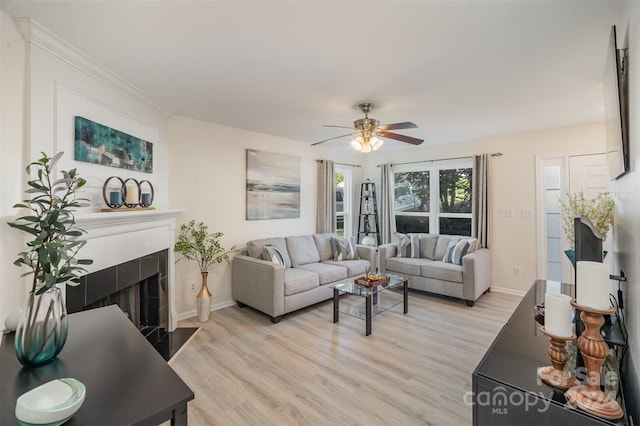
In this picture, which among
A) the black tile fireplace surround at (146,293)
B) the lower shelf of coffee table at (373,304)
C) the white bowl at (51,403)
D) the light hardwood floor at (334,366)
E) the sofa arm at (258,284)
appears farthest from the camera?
the lower shelf of coffee table at (373,304)

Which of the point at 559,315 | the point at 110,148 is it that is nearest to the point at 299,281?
the point at 110,148

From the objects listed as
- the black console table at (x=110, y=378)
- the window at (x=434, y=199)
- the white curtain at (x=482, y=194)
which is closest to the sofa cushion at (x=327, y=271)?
the window at (x=434, y=199)

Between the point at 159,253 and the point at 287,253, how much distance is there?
1.69 meters

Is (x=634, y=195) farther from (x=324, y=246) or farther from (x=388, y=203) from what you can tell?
(x=388, y=203)

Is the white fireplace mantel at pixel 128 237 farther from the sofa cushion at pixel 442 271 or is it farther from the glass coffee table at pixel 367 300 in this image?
the sofa cushion at pixel 442 271

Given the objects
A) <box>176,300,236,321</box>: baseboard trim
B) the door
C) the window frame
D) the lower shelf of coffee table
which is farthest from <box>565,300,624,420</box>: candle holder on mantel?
the window frame

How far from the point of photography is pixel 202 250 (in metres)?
3.53

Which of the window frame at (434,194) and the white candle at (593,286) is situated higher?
the window frame at (434,194)

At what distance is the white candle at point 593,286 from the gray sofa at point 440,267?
310cm

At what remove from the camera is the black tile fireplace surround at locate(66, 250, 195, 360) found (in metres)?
2.32

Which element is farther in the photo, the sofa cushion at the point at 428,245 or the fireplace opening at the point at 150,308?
the sofa cushion at the point at 428,245

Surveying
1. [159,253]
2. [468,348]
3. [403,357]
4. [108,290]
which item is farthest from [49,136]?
[468,348]

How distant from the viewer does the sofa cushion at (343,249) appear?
4648mm

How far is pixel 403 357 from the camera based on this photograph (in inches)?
102
